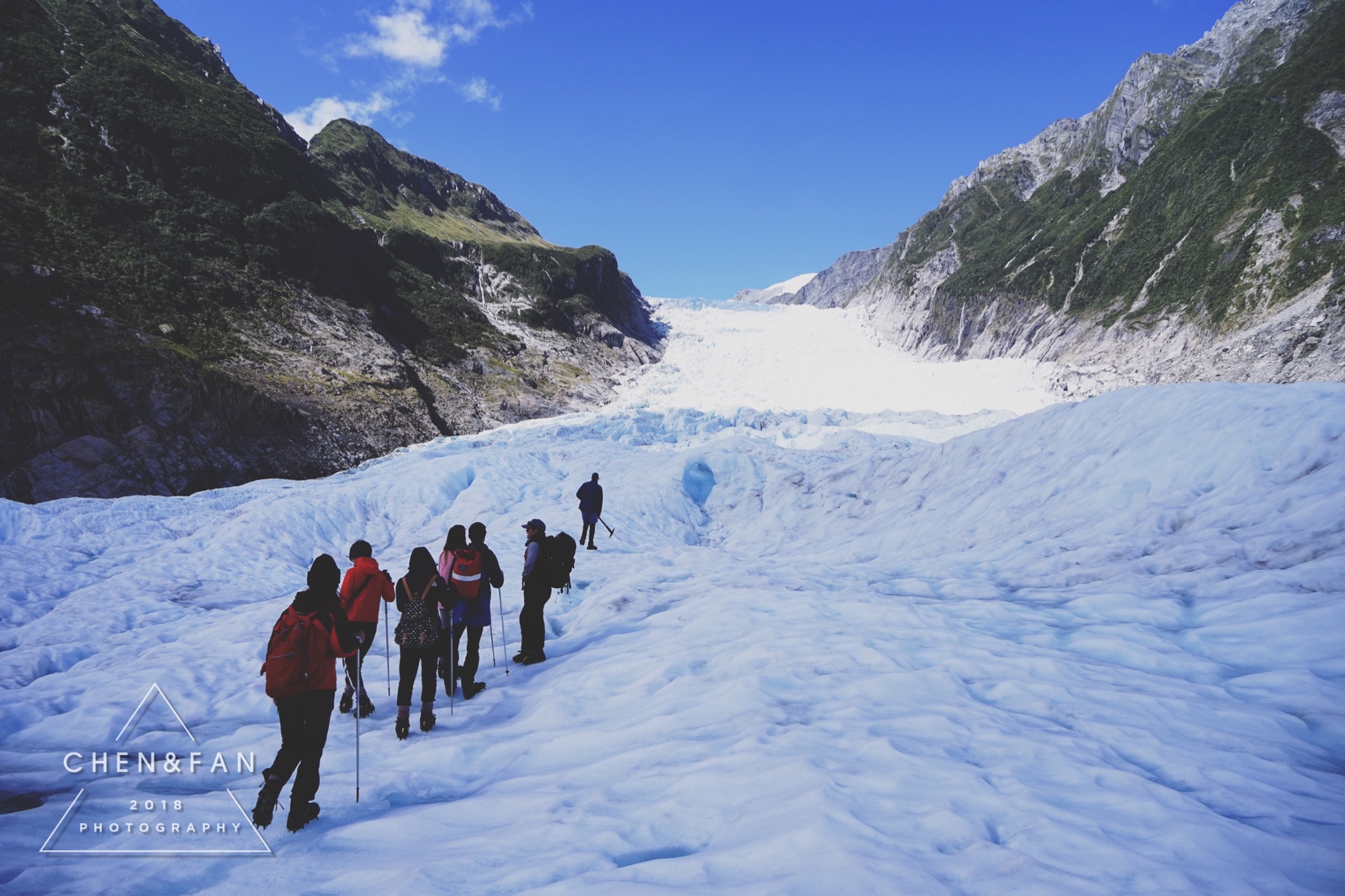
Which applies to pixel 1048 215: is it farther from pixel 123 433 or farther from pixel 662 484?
pixel 123 433

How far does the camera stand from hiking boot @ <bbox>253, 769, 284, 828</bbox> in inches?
189

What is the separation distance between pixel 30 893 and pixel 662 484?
61.9 feet

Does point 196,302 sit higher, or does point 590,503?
point 196,302

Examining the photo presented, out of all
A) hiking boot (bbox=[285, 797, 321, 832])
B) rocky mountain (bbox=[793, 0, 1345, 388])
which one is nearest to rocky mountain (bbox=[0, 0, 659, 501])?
hiking boot (bbox=[285, 797, 321, 832])

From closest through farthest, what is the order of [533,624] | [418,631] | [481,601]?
[418,631] → [481,601] → [533,624]

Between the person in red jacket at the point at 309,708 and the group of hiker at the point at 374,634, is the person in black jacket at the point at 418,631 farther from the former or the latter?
the person in red jacket at the point at 309,708

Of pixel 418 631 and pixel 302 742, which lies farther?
pixel 418 631

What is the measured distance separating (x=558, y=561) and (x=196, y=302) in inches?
1604

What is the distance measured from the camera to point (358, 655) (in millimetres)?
7266

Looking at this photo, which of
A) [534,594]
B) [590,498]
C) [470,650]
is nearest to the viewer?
[470,650]

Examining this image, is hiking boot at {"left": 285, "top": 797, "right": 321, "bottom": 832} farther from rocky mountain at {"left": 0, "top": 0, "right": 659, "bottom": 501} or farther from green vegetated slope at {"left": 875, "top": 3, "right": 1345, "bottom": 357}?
green vegetated slope at {"left": 875, "top": 3, "right": 1345, "bottom": 357}

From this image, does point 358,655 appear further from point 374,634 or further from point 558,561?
point 558,561

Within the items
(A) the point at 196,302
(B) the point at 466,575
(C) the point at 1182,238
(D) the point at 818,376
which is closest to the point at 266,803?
(B) the point at 466,575

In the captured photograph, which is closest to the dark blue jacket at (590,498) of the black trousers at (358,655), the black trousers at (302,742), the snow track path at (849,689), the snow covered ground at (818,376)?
the snow track path at (849,689)
